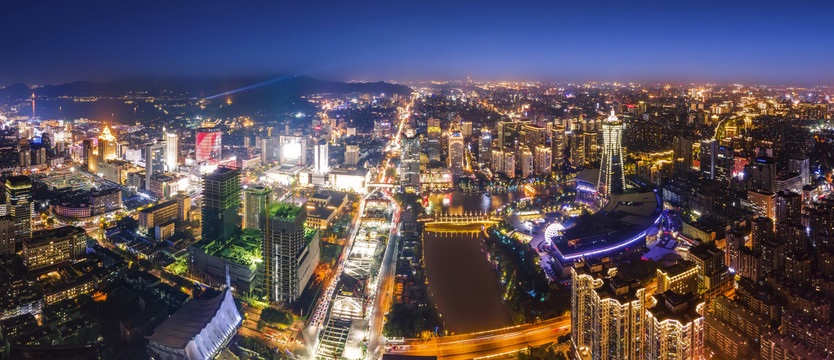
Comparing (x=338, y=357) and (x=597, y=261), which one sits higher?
(x=597, y=261)

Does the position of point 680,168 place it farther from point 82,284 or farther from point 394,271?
point 82,284

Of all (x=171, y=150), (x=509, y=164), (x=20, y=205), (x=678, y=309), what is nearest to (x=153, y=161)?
(x=171, y=150)

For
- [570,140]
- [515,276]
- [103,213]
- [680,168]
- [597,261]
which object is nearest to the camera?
[597,261]

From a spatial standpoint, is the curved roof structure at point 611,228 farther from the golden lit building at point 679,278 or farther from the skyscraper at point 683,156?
the skyscraper at point 683,156

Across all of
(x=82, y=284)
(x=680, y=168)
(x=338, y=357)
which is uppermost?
(x=680, y=168)

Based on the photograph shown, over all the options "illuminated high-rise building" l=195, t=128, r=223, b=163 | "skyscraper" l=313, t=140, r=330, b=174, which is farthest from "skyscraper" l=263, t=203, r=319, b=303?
"illuminated high-rise building" l=195, t=128, r=223, b=163

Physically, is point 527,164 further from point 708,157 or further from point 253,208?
point 253,208

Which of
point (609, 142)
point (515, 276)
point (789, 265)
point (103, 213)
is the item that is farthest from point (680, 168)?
point (103, 213)
